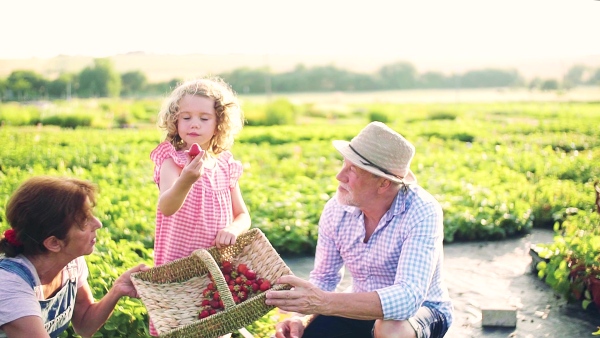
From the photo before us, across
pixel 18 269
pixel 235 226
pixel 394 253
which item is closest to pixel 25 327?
pixel 18 269

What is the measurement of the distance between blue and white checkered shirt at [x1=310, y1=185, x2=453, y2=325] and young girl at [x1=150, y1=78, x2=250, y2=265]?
426mm

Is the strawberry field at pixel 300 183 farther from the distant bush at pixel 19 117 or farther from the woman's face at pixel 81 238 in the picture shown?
the distant bush at pixel 19 117

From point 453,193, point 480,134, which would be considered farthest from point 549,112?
point 453,193

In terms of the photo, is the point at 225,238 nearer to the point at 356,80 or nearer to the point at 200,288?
the point at 200,288

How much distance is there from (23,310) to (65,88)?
3753 cm

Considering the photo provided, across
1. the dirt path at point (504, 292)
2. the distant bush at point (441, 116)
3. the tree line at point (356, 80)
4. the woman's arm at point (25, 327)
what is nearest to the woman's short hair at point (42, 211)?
the woman's arm at point (25, 327)

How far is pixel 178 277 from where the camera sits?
295cm

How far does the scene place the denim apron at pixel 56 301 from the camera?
2.38 meters

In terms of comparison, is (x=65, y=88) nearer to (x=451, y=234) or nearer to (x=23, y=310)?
(x=451, y=234)

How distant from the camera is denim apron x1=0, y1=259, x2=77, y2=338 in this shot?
2.38 meters

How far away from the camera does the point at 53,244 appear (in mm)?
2434

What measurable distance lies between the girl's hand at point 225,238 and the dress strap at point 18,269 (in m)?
0.82

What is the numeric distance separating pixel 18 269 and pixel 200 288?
798 mm

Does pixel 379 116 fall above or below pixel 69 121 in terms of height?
above
